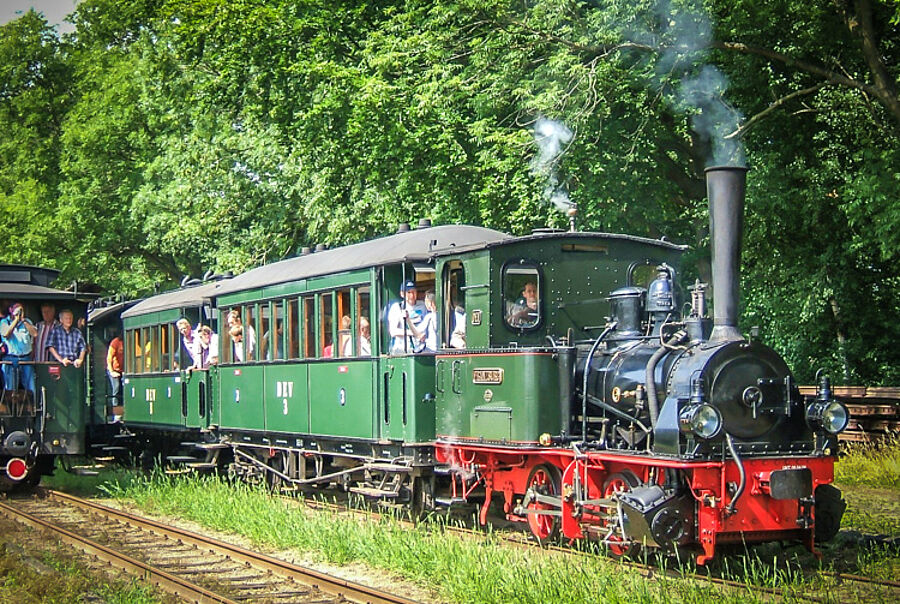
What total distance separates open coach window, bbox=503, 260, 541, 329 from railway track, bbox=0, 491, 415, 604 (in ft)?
10.2

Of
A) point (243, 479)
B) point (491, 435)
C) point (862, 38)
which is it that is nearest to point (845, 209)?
point (862, 38)

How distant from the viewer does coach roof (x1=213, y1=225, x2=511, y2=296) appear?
12.4 m

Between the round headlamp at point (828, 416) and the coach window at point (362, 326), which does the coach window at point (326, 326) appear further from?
the round headlamp at point (828, 416)

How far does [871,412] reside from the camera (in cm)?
1736

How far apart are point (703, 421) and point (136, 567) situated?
537 centimetres

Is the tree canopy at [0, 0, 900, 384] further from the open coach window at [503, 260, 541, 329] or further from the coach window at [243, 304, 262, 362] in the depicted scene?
the open coach window at [503, 260, 541, 329]

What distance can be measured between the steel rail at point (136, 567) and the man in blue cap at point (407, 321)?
375 centimetres

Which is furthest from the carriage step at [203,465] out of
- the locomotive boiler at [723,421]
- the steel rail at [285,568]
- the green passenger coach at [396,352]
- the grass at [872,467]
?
the locomotive boiler at [723,421]

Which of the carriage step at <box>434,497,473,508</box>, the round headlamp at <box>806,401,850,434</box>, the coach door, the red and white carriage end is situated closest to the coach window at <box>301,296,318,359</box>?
the carriage step at <box>434,497,473,508</box>

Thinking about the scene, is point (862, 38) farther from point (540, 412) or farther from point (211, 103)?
point (211, 103)

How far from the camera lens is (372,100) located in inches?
747

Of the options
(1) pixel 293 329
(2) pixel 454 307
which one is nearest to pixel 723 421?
(2) pixel 454 307

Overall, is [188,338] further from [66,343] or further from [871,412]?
[871,412]

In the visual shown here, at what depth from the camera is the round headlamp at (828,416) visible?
918 cm
